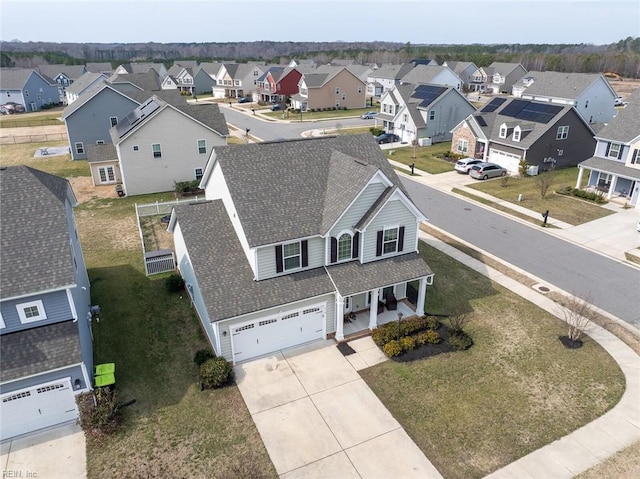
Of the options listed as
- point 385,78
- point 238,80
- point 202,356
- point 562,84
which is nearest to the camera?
point 202,356

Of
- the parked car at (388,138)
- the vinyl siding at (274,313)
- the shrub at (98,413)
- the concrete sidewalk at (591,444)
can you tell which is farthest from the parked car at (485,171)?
the shrub at (98,413)

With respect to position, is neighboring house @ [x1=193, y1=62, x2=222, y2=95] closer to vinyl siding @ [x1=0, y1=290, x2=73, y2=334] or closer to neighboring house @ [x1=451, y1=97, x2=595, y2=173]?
neighboring house @ [x1=451, y1=97, x2=595, y2=173]

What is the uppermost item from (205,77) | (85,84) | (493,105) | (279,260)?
(205,77)

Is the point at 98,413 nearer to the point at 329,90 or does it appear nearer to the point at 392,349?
the point at 392,349

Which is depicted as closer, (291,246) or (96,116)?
(291,246)

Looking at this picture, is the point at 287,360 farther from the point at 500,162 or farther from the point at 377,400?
the point at 500,162

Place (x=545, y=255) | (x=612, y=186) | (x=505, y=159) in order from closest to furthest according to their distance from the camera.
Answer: (x=545, y=255), (x=612, y=186), (x=505, y=159)

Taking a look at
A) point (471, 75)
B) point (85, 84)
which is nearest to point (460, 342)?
point (85, 84)
